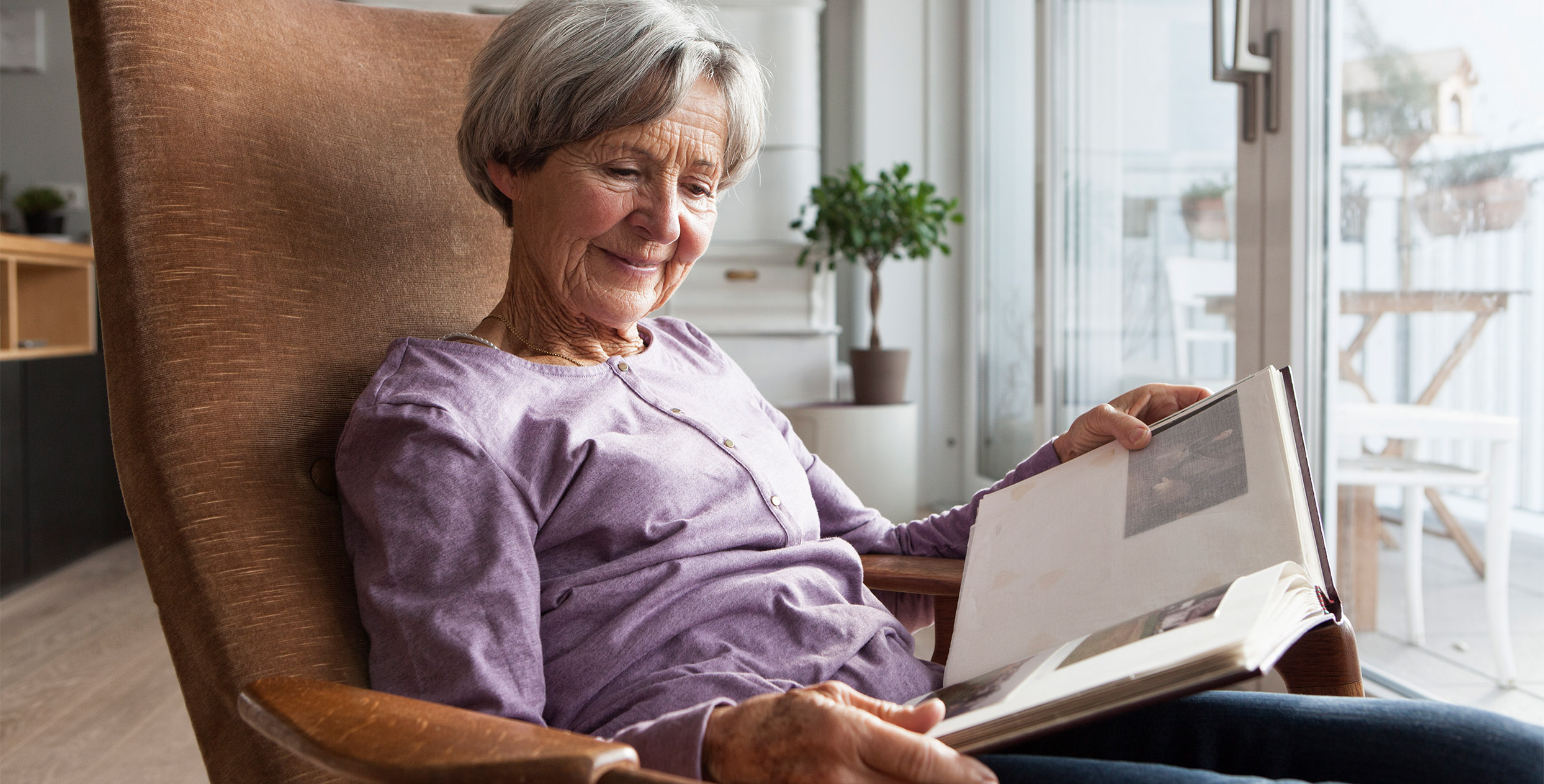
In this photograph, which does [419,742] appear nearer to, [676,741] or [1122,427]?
[676,741]

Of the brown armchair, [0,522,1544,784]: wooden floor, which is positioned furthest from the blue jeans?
[0,522,1544,784]: wooden floor

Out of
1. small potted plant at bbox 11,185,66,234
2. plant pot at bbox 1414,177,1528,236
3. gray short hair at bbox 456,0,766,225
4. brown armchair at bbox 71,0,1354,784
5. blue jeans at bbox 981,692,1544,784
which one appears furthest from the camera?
small potted plant at bbox 11,185,66,234

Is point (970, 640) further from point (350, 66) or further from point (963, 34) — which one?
point (963, 34)

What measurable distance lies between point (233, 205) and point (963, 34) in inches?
115

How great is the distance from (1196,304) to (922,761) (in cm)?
168

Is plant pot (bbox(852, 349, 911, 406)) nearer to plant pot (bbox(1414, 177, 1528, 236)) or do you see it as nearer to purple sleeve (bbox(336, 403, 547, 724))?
plant pot (bbox(1414, 177, 1528, 236))

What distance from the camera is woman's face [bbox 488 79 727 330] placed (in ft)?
3.02

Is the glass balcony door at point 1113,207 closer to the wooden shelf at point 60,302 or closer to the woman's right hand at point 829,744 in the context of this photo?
the woman's right hand at point 829,744

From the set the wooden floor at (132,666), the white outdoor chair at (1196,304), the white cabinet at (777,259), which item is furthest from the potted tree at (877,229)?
the wooden floor at (132,666)

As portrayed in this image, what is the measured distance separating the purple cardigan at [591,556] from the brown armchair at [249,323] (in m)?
0.07

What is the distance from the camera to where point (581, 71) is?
0.88 meters

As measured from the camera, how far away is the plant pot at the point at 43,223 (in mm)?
3725

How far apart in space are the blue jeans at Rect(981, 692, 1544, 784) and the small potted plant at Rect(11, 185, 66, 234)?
412 cm

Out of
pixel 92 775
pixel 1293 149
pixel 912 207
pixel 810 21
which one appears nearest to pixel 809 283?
pixel 912 207
